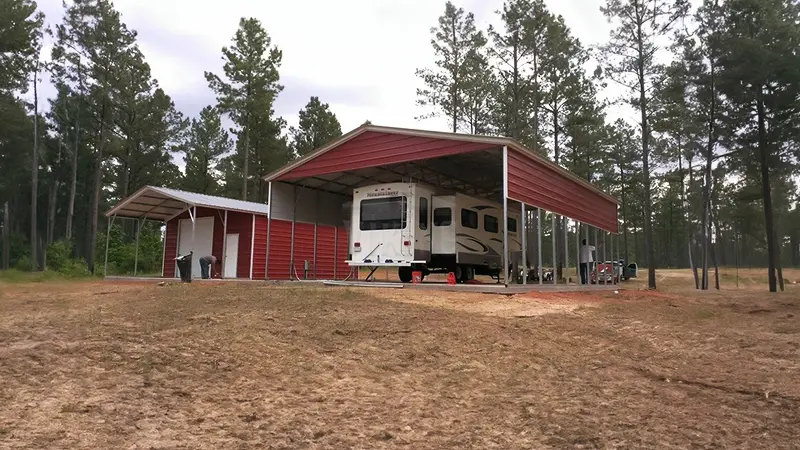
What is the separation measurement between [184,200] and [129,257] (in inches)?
472

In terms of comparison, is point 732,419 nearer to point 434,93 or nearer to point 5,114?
point 434,93

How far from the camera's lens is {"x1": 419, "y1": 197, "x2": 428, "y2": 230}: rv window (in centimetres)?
1414

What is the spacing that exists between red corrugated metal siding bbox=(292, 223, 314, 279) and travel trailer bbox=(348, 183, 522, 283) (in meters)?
8.17

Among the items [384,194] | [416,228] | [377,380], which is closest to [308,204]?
[384,194]

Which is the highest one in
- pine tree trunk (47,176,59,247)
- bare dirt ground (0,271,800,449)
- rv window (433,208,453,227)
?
pine tree trunk (47,176,59,247)

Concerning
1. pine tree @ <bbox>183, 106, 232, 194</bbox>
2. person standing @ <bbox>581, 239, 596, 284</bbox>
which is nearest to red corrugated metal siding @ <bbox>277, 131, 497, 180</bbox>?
person standing @ <bbox>581, 239, 596, 284</bbox>

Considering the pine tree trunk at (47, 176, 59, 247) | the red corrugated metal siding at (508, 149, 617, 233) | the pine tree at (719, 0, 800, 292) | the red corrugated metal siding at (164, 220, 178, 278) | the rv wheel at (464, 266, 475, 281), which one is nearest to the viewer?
the red corrugated metal siding at (508, 149, 617, 233)

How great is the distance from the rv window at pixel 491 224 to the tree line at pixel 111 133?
19924 millimetres

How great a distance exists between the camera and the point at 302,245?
22672 millimetres

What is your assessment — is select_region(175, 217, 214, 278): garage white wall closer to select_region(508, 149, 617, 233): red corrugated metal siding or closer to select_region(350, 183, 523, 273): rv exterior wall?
select_region(350, 183, 523, 273): rv exterior wall

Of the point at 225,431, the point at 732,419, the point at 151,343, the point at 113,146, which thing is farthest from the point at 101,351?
the point at 113,146

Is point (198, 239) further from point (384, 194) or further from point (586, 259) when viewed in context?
point (586, 259)

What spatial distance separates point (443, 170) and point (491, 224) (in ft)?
7.38

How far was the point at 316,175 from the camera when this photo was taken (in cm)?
1533
